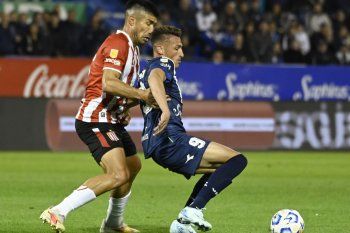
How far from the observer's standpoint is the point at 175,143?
26.7 feet

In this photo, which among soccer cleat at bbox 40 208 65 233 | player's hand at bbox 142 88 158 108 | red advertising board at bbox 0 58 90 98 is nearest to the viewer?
soccer cleat at bbox 40 208 65 233

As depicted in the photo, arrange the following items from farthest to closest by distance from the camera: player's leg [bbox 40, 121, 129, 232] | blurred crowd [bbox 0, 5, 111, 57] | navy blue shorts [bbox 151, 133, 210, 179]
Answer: blurred crowd [bbox 0, 5, 111, 57]
navy blue shorts [bbox 151, 133, 210, 179]
player's leg [bbox 40, 121, 129, 232]

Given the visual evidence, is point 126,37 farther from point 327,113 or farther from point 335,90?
point 335,90

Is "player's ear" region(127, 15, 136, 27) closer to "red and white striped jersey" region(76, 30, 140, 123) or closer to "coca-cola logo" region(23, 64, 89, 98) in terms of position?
"red and white striped jersey" region(76, 30, 140, 123)

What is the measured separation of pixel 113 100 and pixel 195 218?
1.35 metres

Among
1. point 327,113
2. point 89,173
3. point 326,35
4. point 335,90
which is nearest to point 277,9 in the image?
point 326,35

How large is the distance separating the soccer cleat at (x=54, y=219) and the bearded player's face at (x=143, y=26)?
5.92 feet

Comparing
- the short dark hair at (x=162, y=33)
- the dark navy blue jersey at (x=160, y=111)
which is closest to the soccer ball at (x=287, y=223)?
the dark navy blue jersey at (x=160, y=111)

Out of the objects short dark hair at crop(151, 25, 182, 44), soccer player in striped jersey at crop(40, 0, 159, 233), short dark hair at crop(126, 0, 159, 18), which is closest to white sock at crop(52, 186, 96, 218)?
soccer player in striped jersey at crop(40, 0, 159, 233)

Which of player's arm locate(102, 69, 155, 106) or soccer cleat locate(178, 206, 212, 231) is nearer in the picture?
soccer cleat locate(178, 206, 212, 231)

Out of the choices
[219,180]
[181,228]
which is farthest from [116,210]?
[219,180]

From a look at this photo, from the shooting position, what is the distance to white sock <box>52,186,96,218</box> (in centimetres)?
768

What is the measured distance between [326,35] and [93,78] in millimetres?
16711

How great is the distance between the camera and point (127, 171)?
8062 mm
